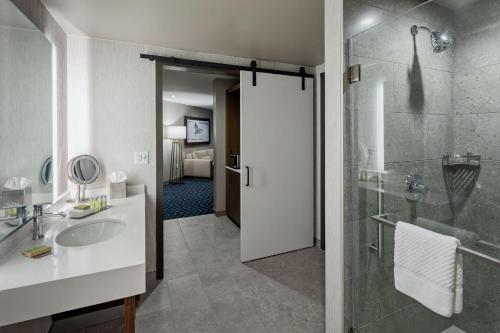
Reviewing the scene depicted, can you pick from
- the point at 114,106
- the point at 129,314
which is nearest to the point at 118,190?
the point at 114,106

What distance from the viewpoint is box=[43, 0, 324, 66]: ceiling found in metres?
1.71

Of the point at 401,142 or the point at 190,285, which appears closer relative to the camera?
the point at 401,142

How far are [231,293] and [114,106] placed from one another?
1.98m

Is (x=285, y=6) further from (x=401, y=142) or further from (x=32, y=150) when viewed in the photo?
(x=32, y=150)

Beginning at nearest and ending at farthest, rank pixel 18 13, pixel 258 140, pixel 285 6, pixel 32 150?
pixel 18 13 < pixel 32 150 < pixel 285 6 < pixel 258 140

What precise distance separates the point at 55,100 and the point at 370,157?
2229 millimetres

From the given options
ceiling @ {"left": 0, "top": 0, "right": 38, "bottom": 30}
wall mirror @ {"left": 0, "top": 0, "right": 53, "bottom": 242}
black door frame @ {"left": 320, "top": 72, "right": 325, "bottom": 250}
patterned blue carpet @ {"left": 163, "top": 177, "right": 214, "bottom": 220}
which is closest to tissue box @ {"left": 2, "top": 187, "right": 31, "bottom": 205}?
wall mirror @ {"left": 0, "top": 0, "right": 53, "bottom": 242}

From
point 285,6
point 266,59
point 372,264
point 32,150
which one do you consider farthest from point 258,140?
point 32,150

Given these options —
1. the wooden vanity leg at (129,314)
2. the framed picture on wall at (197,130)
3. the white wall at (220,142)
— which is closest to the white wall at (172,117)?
the framed picture on wall at (197,130)

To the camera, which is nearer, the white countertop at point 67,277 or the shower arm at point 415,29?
the white countertop at point 67,277

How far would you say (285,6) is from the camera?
5.67 ft

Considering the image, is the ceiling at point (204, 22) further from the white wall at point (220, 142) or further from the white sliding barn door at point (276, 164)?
the white wall at point (220, 142)

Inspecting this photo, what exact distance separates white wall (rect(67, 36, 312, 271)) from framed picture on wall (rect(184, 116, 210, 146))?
19.0 feet

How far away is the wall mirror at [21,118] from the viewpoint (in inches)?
44.4
